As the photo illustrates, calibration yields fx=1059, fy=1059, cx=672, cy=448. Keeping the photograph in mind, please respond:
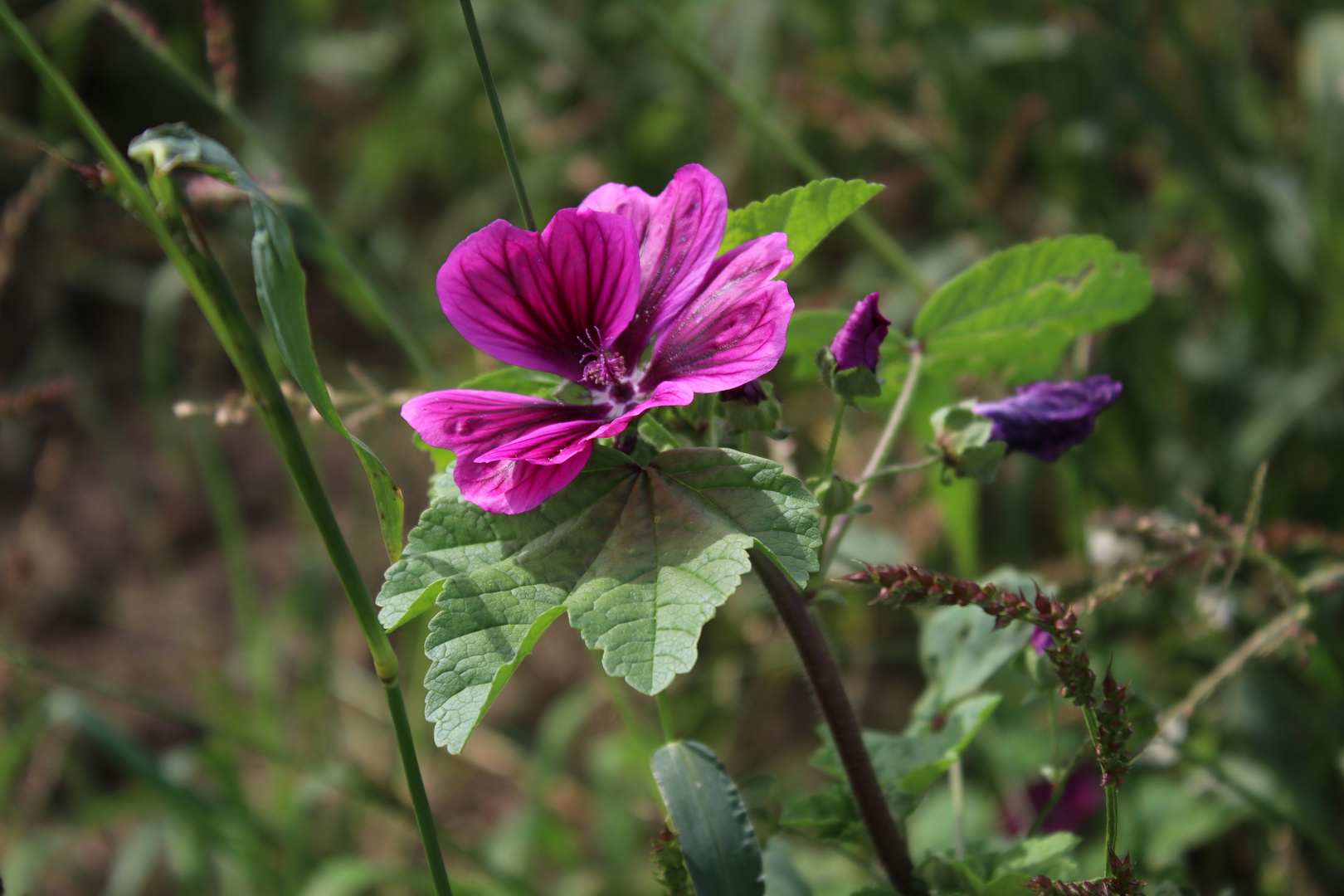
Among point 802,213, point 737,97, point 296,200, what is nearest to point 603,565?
point 802,213

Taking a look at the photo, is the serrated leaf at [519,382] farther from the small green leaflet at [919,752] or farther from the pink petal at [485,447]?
the small green leaflet at [919,752]

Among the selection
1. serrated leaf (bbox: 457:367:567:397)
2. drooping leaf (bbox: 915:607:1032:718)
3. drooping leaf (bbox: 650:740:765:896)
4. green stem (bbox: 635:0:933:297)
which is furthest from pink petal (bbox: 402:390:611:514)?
green stem (bbox: 635:0:933:297)

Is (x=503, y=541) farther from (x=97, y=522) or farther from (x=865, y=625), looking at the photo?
(x=97, y=522)

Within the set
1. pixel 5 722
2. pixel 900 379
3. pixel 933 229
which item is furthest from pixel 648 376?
pixel 5 722

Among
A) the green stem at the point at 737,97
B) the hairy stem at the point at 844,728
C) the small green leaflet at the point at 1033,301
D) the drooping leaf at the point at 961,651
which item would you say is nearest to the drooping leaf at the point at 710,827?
the hairy stem at the point at 844,728

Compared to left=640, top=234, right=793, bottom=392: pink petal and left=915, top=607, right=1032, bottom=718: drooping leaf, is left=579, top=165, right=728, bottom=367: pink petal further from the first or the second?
left=915, top=607, right=1032, bottom=718: drooping leaf
